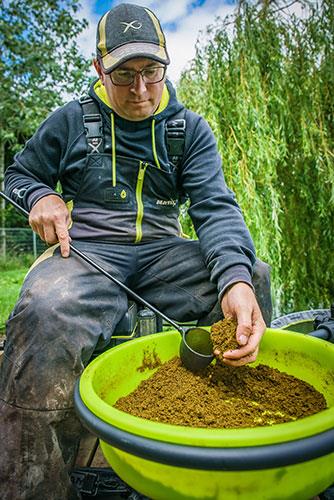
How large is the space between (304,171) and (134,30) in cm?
196

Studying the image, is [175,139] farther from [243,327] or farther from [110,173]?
[243,327]

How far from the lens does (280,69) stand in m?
3.27

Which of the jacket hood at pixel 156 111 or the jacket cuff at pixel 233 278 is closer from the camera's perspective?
the jacket cuff at pixel 233 278

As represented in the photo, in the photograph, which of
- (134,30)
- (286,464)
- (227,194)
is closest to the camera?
(286,464)

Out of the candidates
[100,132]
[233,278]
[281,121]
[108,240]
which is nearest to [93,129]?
[100,132]

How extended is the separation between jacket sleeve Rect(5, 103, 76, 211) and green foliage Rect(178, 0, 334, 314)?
1485 millimetres

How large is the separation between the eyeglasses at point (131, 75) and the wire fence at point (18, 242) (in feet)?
32.7

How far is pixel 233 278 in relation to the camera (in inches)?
57.3

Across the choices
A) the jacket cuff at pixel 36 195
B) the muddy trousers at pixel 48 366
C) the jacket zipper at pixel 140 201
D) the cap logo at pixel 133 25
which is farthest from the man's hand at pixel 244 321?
the cap logo at pixel 133 25

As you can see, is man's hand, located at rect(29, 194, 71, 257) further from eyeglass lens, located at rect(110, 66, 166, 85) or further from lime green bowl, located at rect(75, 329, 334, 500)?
lime green bowl, located at rect(75, 329, 334, 500)

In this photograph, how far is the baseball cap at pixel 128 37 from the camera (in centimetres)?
165

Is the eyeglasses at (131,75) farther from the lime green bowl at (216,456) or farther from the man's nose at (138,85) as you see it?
the lime green bowl at (216,456)

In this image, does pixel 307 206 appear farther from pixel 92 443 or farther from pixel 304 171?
pixel 92 443

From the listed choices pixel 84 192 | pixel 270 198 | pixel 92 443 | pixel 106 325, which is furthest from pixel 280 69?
pixel 92 443
